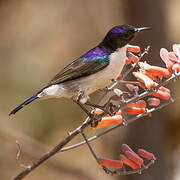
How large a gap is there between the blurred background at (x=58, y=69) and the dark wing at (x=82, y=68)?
314 centimetres

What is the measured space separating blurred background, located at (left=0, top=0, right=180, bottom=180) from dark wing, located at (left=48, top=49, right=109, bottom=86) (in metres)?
3.14

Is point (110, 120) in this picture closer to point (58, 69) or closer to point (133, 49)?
point (133, 49)

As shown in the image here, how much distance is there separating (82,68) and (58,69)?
23.0 ft

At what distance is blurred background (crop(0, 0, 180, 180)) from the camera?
7.85 m

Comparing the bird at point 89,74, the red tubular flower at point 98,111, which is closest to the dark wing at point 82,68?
the bird at point 89,74

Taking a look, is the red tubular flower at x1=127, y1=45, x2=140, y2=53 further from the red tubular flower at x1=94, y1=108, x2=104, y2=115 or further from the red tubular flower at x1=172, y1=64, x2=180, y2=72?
the red tubular flower at x1=94, y1=108, x2=104, y2=115

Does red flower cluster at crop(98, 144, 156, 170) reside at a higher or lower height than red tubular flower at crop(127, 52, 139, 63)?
lower

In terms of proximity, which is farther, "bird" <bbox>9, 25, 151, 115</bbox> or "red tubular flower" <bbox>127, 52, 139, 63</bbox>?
"bird" <bbox>9, 25, 151, 115</bbox>

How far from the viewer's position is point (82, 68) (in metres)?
4.50

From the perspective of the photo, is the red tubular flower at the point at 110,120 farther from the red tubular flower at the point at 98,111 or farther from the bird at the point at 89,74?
the bird at the point at 89,74

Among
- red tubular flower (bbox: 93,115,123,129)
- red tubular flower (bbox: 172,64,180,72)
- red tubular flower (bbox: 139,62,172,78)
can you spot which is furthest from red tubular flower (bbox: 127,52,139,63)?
red tubular flower (bbox: 93,115,123,129)

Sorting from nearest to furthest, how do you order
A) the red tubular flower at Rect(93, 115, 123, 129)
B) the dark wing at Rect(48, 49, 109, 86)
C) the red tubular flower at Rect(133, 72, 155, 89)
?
the red tubular flower at Rect(133, 72, 155, 89) < the red tubular flower at Rect(93, 115, 123, 129) < the dark wing at Rect(48, 49, 109, 86)

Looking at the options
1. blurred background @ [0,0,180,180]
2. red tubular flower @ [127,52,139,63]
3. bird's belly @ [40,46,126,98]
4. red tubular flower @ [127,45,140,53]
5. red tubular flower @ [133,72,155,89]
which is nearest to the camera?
red tubular flower @ [133,72,155,89]

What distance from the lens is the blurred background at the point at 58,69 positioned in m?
7.85
